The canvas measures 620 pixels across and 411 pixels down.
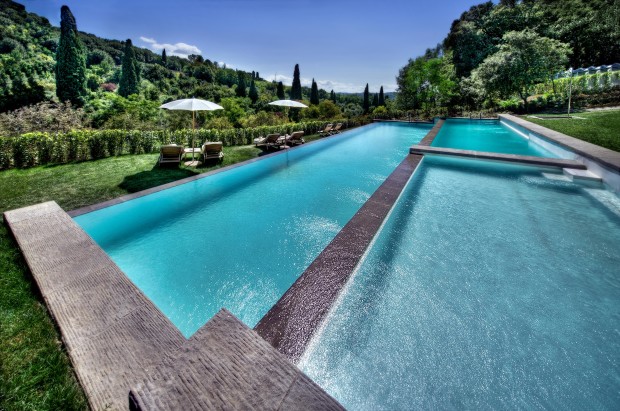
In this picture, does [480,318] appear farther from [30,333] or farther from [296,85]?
[296,85]

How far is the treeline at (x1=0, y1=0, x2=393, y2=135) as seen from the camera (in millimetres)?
17895

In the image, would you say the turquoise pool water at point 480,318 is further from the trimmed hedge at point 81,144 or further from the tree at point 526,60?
the tree at point 526,60

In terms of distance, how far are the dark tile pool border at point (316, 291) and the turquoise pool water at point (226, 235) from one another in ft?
1.78

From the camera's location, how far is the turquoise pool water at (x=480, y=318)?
1966mm

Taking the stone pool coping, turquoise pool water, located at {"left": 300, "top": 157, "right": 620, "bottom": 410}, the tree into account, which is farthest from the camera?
the tree

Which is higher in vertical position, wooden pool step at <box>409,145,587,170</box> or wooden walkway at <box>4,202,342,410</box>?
wooden pool step at <box>409,145,587,170</box>

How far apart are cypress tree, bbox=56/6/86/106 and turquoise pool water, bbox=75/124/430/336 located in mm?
24176

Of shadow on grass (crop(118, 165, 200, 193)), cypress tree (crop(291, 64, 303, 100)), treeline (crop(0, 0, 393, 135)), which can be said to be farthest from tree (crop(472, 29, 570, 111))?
shadow on grass (crop(118, 165, 200, 193))

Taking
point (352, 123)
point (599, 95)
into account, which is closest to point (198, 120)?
point (352, 123)

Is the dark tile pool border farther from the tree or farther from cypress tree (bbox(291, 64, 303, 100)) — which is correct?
cypress tree (bbox(291, 64, 303, 100))

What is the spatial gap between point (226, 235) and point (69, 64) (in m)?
27.6

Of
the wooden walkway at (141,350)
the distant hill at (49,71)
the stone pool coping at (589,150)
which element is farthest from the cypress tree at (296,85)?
the wooden walkway at (141,350)

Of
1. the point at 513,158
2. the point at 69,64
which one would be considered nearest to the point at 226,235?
the point at 513,158

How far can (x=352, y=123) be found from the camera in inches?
795
